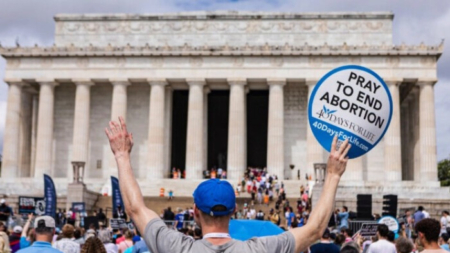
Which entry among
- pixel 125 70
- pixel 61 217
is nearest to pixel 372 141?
pixel 61 217

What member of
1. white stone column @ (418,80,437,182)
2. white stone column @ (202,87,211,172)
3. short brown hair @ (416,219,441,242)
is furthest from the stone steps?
short brown hair @ (416,219,441,242)

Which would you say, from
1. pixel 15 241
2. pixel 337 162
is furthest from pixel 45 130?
pixel 337 162

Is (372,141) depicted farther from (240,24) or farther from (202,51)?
(240,24)

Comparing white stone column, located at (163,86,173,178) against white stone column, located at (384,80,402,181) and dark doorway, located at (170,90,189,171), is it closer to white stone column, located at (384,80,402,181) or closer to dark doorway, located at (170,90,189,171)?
dark doorway, located at (170,90,189,171)

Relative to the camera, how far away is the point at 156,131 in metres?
61.0

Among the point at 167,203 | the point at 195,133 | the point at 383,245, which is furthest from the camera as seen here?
the point at 195,133

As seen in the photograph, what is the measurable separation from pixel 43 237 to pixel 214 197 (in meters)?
4.32

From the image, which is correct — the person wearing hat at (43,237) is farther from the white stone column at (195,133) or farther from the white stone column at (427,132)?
the white stone column at (427,132)

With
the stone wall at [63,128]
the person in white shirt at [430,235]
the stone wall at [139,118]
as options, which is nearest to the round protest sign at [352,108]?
Result: the person in white shirt at [430,235]

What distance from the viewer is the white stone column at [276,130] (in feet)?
195

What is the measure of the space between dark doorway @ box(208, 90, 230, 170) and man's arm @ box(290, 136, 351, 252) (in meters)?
62.9

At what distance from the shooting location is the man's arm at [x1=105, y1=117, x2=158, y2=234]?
203 inches

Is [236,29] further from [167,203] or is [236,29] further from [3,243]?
[3,243]

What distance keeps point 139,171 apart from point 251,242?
197 feet
